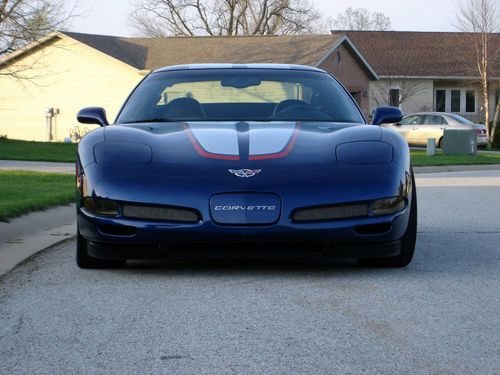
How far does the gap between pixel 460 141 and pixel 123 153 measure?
24982 millimetres

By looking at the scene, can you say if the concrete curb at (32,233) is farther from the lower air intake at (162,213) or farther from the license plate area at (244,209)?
the license plate area at (244,209)

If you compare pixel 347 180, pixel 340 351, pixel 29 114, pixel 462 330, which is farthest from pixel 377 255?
pixel 29 114

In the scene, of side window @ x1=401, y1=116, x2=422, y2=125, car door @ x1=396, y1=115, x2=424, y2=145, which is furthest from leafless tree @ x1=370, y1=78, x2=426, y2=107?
car door @ x1=396, y1=115, x2=424, y2=145

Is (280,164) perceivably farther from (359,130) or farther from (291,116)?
(291,116)

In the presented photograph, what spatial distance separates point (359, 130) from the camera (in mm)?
6727

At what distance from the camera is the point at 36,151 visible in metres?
29.9

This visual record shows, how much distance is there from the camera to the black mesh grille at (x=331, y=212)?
601 cm

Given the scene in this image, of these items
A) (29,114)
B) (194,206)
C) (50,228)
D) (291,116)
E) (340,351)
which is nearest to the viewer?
(340,351)

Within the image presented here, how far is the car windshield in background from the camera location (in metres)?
7.45

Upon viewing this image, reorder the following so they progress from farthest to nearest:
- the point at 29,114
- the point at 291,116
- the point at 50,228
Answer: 1. the point at 29,114
2. the point at 50,228
3. the point at 291,116

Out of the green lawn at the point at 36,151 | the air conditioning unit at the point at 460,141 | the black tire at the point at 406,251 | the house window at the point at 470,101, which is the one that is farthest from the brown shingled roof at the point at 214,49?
the black tire at the point at 406,251

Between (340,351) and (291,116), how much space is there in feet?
11.2

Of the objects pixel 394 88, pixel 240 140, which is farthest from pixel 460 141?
pixel 240 140

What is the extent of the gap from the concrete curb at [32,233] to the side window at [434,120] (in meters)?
28.8
